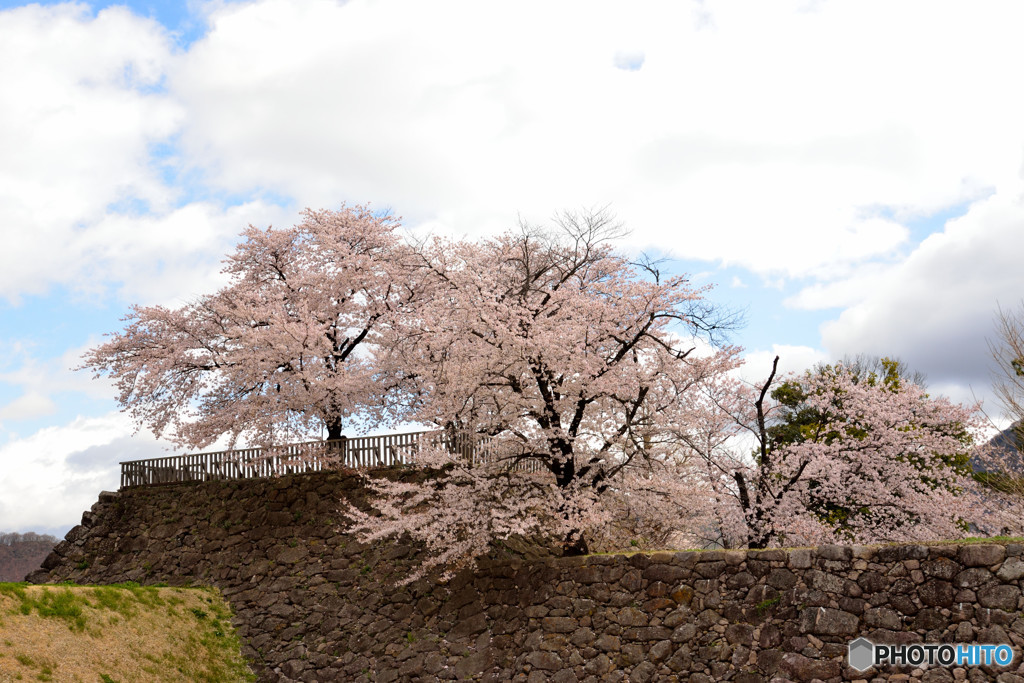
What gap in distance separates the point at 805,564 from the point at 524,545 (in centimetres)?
615

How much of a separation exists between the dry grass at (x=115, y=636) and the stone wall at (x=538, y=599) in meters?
0.91

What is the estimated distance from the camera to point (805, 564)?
12.4m

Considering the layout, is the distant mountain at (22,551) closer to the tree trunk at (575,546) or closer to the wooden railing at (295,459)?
the wooden railing at (295,459)

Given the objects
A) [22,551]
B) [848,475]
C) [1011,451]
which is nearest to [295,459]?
[848,475]

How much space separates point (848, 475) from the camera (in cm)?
1741

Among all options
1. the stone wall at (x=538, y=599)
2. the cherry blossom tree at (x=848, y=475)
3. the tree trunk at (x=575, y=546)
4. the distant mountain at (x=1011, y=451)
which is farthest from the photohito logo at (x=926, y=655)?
the distant mountain at (x=1011, y=451)

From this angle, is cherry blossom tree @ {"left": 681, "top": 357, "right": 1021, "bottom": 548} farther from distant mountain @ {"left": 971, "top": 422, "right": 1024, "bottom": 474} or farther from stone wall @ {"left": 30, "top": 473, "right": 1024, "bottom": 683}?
stone wall @ {"left": 30, "top": 473, "right": 1024, "bottom": 683}

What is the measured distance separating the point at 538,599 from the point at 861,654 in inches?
230

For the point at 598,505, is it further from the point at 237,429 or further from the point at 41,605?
the point at 237,429

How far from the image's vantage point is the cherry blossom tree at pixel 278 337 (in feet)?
69.1

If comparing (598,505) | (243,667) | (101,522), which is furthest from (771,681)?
(101,522)

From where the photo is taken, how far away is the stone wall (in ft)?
37.5

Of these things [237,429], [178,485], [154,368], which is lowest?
[178,485]

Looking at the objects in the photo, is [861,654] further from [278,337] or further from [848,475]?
[278,337]
